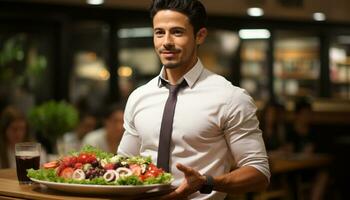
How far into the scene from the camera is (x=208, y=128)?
2.15m

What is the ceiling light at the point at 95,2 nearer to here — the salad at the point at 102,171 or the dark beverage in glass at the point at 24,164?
the dark beverage in glass at the point at 24,164

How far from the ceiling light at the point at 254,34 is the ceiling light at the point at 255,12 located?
29 cm

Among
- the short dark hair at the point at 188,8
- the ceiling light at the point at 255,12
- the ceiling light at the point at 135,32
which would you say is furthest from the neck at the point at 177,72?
the ceiling light at the point at 255,12

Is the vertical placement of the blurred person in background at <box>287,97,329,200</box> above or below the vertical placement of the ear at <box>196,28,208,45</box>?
below

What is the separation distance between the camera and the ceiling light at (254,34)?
29.5ft

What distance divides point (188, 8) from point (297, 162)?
4.24m

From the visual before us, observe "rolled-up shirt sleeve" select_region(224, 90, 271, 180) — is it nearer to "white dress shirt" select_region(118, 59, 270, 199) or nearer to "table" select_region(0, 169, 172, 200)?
Answer: "white dress shirt" select_region(118, 59, 270, 199)

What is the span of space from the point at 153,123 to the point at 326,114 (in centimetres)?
610

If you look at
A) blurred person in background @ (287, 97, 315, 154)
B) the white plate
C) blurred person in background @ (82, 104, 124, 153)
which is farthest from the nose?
blurred person in background @ (287, 97, 315, 154)

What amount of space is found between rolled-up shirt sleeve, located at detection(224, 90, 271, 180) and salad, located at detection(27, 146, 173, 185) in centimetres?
31

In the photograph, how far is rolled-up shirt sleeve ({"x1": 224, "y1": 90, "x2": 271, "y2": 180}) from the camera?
214 centimetres

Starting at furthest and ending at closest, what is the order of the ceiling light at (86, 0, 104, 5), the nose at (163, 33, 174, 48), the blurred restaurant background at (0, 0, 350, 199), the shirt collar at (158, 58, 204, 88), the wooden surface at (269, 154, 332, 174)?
the ceiling light at (86, 0, 104, 5)
the blurred restaurant background at (0, 0, 350, 199)
the wooden surface at (269, 154, 332, 174)
the shirt collar at (158, 58, 204, 88)
the nose at (163, 33, 174, 48)

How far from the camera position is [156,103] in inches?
89.7

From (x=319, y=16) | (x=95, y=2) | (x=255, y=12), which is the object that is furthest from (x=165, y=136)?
(x=319, y=16)
